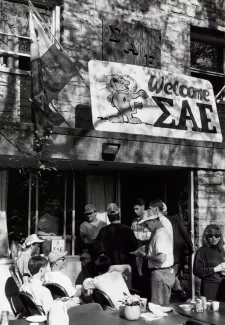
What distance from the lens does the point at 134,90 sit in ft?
29.4

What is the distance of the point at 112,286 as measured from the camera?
6.23 m

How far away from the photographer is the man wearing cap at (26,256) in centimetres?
766

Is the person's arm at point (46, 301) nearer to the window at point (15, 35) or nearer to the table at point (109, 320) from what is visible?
the table at point (109, 320)

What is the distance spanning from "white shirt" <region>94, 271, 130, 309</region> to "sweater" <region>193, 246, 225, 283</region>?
136 cm

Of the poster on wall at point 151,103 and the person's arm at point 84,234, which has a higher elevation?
the poster on wall at point 151,103

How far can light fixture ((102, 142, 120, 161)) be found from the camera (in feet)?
28.1

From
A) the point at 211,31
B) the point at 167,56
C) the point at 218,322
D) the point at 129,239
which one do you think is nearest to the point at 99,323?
the point at 218,322

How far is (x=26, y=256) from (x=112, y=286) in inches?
76.7

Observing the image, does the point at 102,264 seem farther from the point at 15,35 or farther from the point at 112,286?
the point at 15,35

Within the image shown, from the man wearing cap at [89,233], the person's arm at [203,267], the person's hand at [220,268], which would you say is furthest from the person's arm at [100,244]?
the person's hand at [220,268]

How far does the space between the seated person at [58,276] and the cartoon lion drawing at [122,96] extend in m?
2.46

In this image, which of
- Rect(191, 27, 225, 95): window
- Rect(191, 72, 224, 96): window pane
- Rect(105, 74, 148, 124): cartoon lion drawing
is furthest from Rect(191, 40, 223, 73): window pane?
Rect(105, 74, 148, 124): cartoon lion drawing

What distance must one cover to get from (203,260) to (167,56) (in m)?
4.59

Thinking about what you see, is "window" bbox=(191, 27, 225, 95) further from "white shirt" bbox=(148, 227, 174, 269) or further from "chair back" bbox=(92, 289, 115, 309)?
"chair back" bbox=(92, 289, 115, 309)
